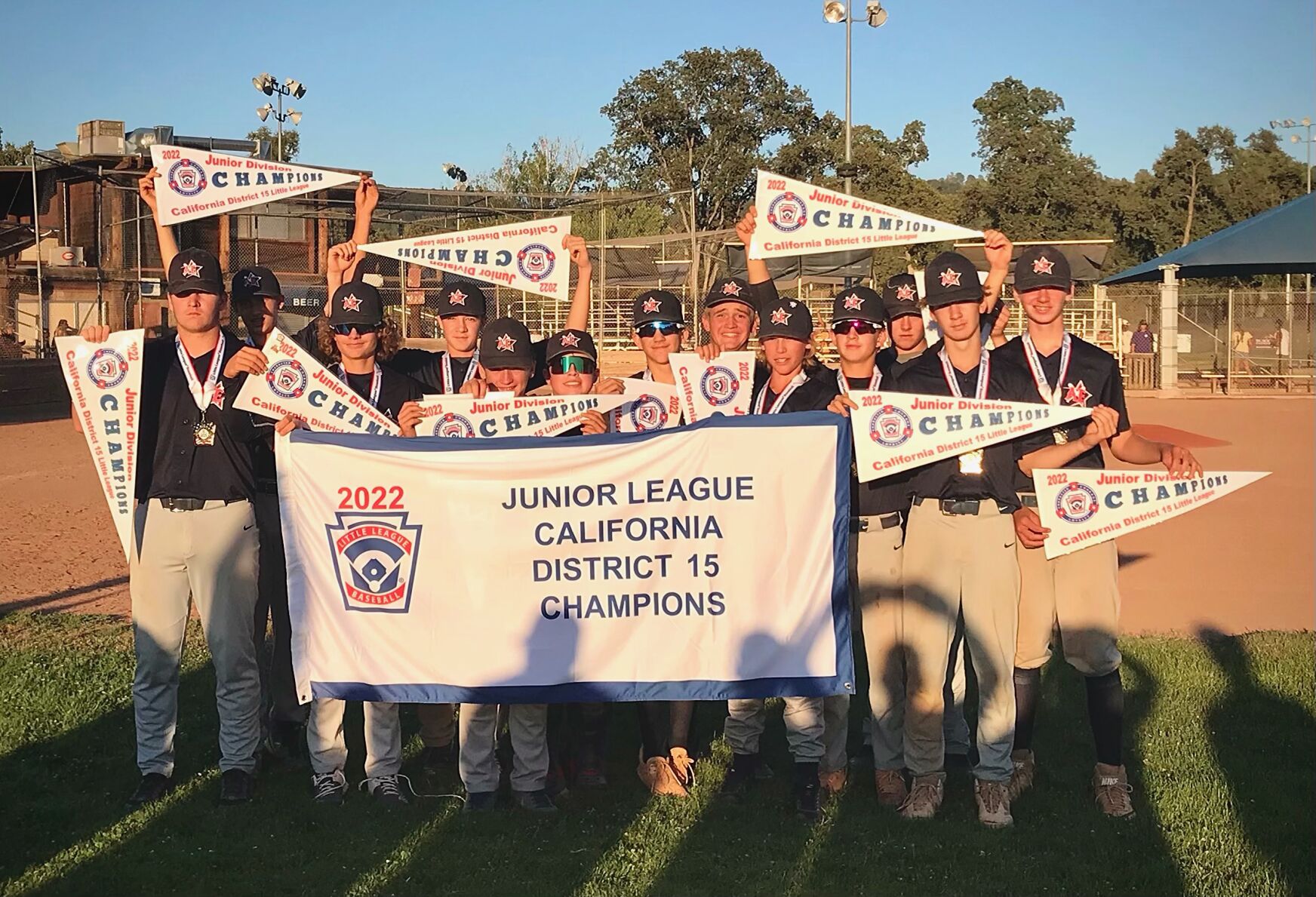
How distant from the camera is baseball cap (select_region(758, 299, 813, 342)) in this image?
19.2 ft

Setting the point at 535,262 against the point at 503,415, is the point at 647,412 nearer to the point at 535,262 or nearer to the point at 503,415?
the point at 503,415

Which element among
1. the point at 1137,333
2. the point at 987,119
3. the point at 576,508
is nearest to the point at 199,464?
the point at 576,508

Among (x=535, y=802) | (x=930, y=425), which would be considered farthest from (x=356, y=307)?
(x=930, y=425)

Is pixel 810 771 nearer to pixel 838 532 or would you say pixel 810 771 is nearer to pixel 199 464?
pixel 838 532

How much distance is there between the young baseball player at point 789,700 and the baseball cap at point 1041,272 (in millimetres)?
982

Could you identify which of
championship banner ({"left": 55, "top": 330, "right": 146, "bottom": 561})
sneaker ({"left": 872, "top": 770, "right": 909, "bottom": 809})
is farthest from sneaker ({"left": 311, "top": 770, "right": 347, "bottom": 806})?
sneaker ({"left": 872, "top": 770, "right": 909, "bottom": 809})

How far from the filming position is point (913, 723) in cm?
555

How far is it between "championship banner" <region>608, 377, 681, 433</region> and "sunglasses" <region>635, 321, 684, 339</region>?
30cm

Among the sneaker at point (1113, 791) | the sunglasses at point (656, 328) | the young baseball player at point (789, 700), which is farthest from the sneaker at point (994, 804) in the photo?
the sunglasses at point (656, 328)

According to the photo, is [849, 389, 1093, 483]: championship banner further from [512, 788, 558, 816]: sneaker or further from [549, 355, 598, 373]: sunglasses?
[512, 788, 558, 816]: sneaker

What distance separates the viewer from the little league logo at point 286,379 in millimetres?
5680

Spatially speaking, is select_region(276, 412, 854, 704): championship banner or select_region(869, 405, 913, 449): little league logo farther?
select_region(276, 412, 854, 704): championship banner

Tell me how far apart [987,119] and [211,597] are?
5654 cm

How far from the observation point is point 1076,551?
5.60 meters
